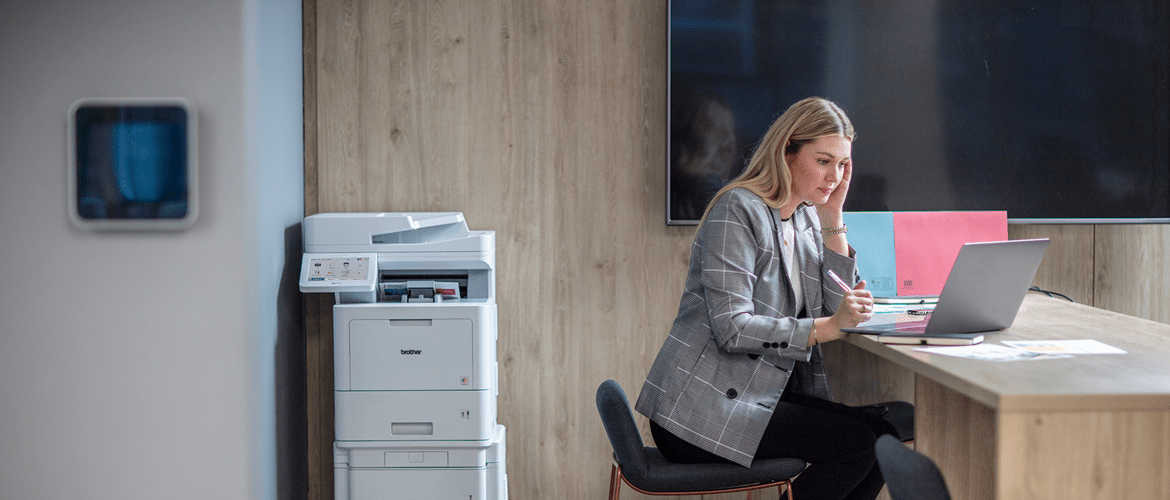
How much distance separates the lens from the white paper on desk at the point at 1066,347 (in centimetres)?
144

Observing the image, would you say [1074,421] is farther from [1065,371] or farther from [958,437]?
[958,437]

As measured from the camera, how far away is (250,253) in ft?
6.97

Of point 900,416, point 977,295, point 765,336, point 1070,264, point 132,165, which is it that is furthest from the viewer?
point 1070,264

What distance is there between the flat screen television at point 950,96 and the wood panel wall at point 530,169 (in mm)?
180

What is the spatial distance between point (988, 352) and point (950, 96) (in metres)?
1.51

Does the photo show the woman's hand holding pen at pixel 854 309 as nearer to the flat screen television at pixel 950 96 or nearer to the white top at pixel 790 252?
the white top at pixel 790 252

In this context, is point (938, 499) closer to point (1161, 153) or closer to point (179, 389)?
point (179, 389)

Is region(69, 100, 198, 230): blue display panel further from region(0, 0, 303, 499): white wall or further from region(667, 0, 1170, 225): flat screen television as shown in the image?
region(667, 0, 1170, 225): flat screen television

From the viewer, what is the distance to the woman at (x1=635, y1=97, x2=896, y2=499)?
1693mm

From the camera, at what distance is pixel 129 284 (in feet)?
6.92

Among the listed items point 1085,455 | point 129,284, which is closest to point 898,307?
point 1085,455

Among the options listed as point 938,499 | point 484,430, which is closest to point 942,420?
point 938,499

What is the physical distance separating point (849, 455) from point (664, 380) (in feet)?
1.49

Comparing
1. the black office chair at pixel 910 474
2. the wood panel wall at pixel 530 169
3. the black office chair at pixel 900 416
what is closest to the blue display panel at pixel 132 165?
the wood panel wall at pixel 530 169
